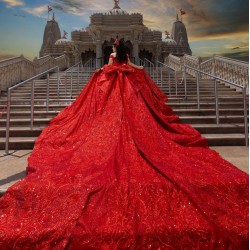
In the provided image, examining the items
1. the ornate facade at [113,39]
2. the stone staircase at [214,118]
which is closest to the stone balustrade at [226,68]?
the stone staircase at [214,118]

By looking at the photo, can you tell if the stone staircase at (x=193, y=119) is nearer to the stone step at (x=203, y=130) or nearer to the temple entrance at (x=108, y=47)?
the stone step at (x=203, y=130)

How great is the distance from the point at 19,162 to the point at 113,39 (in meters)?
12.9

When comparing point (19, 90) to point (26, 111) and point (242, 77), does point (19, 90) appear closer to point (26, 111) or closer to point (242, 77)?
point (26, 111)

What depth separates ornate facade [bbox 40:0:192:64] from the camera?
1333 cm

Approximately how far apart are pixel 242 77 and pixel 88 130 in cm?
609

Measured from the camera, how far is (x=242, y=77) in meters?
6.62

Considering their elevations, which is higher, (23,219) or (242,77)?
(242,77)

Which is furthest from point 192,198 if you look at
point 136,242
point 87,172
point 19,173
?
point 19,173

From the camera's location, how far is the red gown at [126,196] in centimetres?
125

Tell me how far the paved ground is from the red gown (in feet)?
0.92

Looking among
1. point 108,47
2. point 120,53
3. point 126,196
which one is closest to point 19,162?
point 126,196

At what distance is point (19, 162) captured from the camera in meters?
2.65

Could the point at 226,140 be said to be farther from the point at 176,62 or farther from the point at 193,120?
the point at 176,62

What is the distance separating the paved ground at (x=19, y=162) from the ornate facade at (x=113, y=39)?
8.51 metres
